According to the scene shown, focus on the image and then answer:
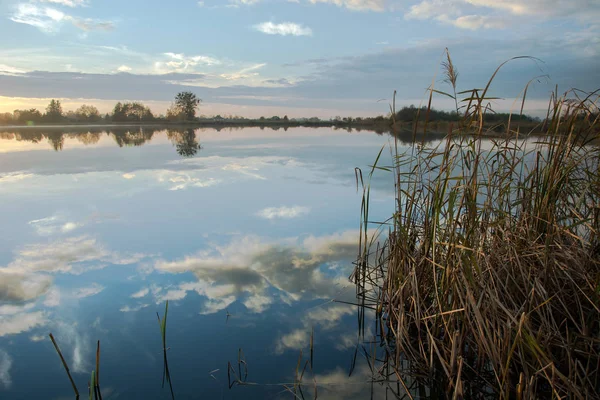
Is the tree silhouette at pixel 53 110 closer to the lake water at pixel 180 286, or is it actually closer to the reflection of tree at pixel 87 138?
the reflection of tree at pixel 87 138

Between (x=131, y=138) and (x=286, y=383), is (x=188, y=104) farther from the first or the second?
(x=286, y=383)

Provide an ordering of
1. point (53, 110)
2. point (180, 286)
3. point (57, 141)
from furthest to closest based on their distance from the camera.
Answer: point (53, 110), point (57, 141), point (180, 286)

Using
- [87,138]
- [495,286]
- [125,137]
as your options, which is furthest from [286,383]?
[125,137]

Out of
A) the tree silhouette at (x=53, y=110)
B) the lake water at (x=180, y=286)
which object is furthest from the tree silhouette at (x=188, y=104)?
the lake water at (x=180, y=286)

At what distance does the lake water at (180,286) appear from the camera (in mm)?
2172

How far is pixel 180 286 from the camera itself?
10.7 ft

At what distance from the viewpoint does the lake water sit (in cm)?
217

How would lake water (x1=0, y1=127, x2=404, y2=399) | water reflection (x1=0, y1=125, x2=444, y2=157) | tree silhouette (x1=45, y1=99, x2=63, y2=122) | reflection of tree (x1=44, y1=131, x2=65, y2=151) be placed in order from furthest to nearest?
tree silhouette (x1=45, y1=99, x2=63, y2=122) → water reflection (x1=0, y1=125, x2=444, y2=157) → reflection of tree (x1=44, y1=131, x2=65, y2=151) → lake water (x1=0, y1=127, x2=404, y2=399)

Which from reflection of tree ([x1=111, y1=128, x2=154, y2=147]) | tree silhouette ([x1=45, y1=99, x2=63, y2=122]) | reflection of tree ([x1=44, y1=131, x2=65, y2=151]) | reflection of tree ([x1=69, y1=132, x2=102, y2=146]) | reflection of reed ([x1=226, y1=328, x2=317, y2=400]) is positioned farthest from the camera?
tree silhouette ([x1=45, y1=99, x2=63, y2=122])

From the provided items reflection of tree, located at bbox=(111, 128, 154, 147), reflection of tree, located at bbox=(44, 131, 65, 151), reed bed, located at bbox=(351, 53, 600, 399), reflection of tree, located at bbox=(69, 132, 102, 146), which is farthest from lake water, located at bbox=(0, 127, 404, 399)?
reflection of tree, located at bbox=(69, 132, 102, 146)

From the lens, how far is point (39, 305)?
2.96m

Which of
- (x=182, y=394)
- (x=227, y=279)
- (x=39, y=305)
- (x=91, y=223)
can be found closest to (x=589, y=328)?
(x=182, y=394)

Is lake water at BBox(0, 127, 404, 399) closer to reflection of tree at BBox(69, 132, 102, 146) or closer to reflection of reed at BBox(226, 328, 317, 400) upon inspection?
reflection of reed at BBox(226, 328, 317, 400)

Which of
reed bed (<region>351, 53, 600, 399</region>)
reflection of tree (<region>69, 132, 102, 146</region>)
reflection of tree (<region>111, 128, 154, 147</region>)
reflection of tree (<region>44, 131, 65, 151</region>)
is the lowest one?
reflection of tree (<region>44, 131, 65, 151</region>)
